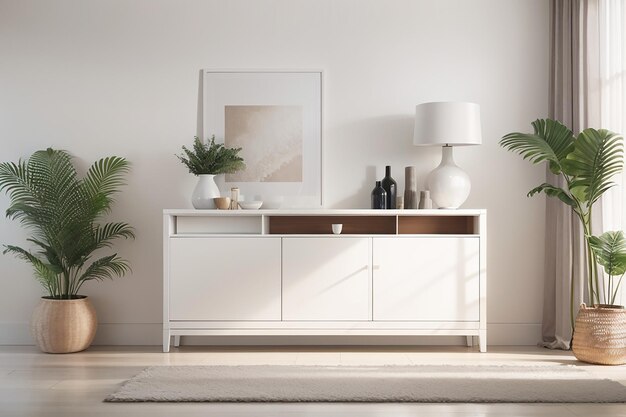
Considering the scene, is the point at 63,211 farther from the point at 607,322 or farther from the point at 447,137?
the point at 607,322

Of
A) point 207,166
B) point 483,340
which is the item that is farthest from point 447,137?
point 207,166

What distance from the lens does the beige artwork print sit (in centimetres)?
523

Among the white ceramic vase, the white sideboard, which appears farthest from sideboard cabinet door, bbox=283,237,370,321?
the white ceramic vase

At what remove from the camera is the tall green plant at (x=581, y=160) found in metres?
4.45

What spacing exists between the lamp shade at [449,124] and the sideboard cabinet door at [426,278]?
2.17 feet

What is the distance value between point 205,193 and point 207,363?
1176mm

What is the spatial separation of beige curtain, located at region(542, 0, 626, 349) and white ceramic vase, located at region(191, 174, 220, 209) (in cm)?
238

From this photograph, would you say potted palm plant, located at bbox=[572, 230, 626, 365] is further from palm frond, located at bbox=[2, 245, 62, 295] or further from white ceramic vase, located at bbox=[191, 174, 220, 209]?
palm frond, located at bbox=[2, 245, 62, 295]

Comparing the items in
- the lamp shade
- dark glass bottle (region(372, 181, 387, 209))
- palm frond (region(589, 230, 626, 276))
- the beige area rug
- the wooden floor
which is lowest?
the wooden floor

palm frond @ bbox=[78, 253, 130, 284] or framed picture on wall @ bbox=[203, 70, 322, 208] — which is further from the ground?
framed picture on wall @ bbox=[203, 70, 322, 208]

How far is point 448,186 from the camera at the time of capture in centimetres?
491

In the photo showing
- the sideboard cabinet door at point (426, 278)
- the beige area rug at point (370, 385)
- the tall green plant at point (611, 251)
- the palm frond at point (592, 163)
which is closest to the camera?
the beige area rug at point (370, 385)

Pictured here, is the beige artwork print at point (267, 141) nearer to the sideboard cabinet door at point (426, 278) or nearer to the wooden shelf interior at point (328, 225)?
the wooden shelf interior at point (328, 225)

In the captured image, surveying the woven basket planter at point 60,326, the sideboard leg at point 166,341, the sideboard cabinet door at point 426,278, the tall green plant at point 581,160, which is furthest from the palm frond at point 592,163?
the woven basket planter at point 60,326
